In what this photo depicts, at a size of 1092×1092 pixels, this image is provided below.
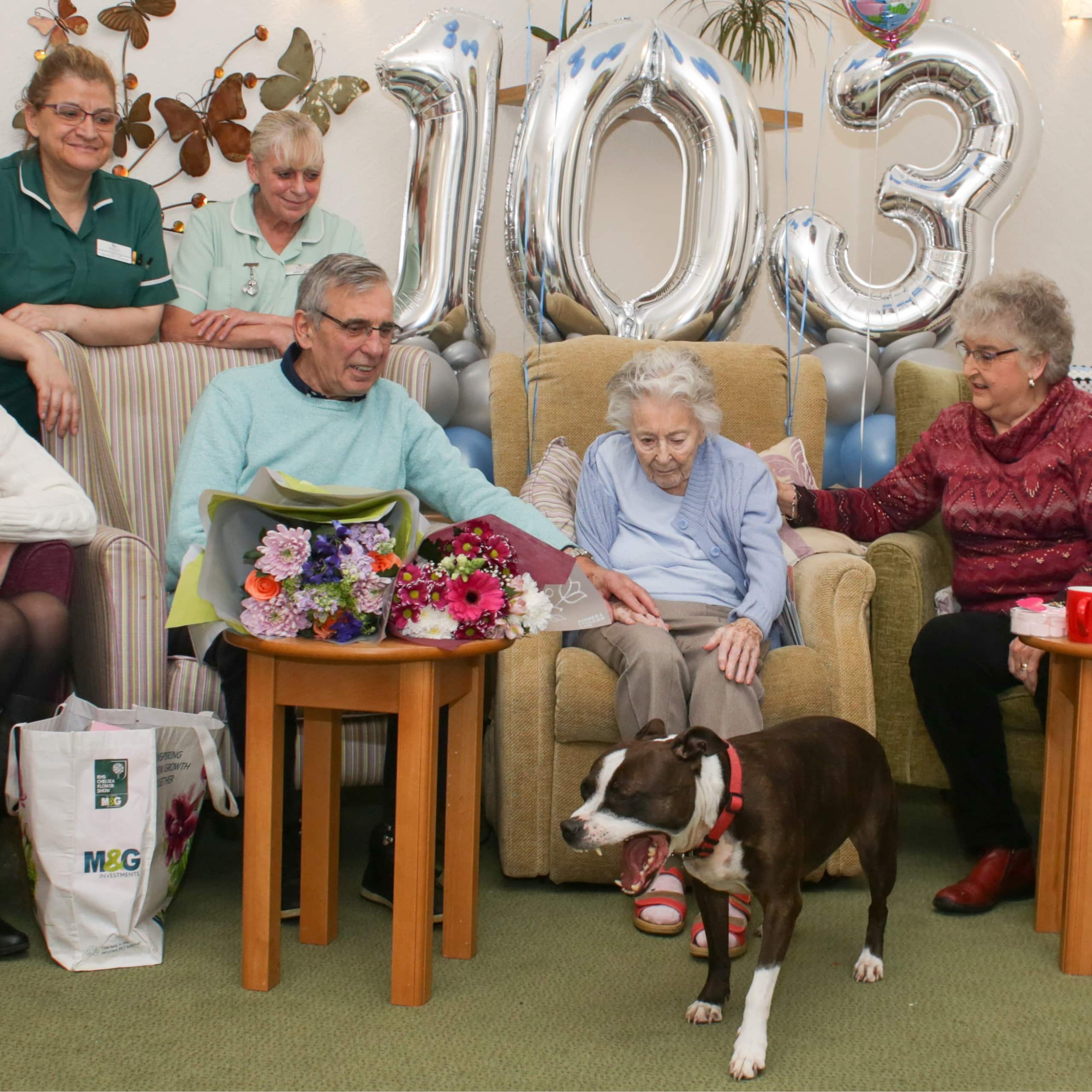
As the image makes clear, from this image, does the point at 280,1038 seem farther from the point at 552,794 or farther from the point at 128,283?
the point at 128,283

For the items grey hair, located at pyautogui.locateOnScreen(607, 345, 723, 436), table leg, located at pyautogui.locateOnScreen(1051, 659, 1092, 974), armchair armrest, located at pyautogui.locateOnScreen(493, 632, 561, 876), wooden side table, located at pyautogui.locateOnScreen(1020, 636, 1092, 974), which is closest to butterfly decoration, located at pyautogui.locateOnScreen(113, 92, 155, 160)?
grey hair, located at pyautogui.locateOnScreen(607, 345, 723, 436)

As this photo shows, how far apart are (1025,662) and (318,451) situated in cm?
136

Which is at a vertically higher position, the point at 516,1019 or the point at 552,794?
the point at 552,794

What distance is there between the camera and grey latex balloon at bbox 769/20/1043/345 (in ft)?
12.3

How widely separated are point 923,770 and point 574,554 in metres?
0.84

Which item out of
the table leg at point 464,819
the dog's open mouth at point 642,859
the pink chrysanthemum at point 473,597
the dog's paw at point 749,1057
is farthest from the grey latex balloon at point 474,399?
the dog's paw at point 749,1057

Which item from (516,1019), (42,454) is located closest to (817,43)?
(42,454)

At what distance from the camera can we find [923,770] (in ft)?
8.11

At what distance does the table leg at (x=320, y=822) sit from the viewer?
6.71 feet

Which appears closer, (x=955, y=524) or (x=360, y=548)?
(x=360, y=548)

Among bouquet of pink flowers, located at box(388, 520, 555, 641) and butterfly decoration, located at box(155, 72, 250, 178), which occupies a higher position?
butterfly decoration, located at box(155, 72, 250, 178)

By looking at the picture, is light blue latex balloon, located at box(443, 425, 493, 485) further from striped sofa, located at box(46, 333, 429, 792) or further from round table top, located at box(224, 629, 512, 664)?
round table top, located at box(224, 629, 512, 664)

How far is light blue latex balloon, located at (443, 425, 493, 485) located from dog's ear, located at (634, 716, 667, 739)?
5.82ft

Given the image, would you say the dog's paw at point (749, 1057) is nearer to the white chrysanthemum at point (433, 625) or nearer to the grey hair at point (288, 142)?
the white chrysanthemum at point (433, 625)
